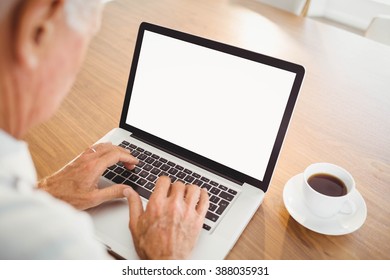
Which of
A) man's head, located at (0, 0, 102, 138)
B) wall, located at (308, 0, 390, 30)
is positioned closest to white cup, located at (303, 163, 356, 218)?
man's head, located at (0, 0, 102, 138)

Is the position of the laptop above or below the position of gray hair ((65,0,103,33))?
below

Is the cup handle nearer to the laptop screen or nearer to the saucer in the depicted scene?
the saucer

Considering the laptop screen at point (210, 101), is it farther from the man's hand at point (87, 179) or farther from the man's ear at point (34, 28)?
the man's ear at point (34, 28)

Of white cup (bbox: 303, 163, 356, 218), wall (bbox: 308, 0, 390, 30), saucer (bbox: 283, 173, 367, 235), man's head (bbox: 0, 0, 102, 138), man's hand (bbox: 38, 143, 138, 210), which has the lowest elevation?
wall (bbox: 308, 0, 390, 30)

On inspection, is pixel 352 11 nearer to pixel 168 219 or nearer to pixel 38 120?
pixel 168 219

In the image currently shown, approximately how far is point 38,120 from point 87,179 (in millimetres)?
250

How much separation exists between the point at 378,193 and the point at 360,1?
307 cm

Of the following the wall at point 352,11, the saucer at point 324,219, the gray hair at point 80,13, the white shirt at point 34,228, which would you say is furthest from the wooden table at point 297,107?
the wall at point 352,11

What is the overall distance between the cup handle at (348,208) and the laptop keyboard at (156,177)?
21 centimetres

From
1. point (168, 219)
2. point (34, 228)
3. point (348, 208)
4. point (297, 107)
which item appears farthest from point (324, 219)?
point (34, 228)

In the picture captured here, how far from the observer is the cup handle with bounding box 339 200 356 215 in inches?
27.2

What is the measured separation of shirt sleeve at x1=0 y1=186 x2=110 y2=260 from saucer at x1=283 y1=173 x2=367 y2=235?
45cm

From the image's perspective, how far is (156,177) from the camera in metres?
0.77
